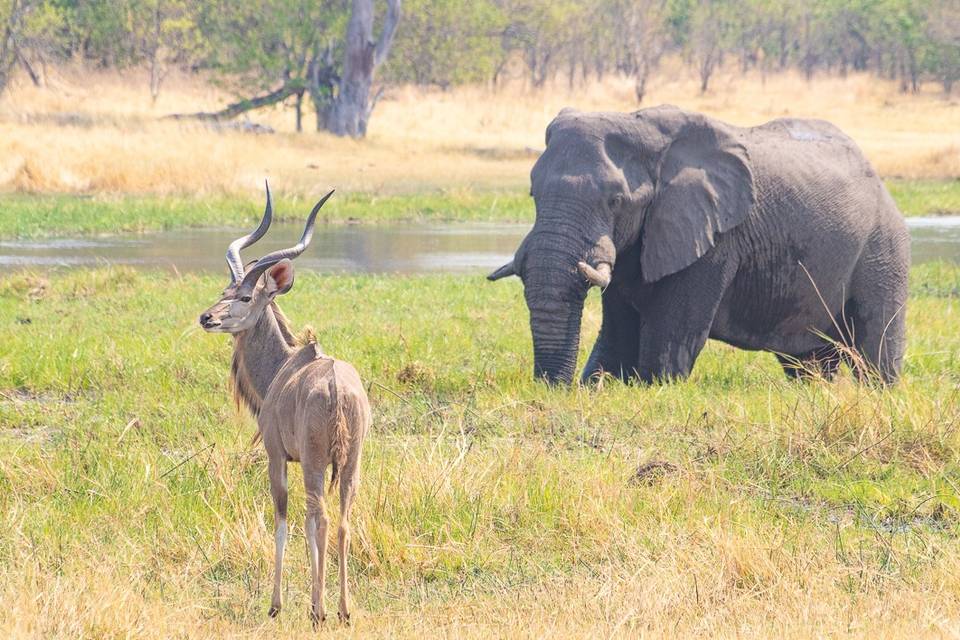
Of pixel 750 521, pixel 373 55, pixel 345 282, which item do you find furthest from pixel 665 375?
pixel 373 55

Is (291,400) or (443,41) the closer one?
(291,400)

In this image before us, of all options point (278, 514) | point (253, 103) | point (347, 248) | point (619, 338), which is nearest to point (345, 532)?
point (278, 514)

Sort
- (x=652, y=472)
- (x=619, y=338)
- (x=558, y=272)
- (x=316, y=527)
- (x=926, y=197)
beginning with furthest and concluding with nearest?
(x=926, y=197)
(x=619, y=338)
(x=558, y=272)
(x=652, y=472)
(x=316, y=527)

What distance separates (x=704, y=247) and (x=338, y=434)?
486cm

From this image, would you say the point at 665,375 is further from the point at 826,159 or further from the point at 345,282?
the point at 345,282

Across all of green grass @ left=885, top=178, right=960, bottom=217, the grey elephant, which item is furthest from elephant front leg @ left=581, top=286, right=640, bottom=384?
green grass @ left=885, top=178, right=960, bottom=217

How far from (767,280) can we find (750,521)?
360cm

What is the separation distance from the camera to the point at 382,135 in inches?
1671

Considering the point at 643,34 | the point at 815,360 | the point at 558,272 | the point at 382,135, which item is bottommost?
the point at 382,135

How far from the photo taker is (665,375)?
906 centimetres

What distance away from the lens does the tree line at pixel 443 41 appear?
41.2 meters

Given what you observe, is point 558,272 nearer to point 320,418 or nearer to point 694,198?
point 694,198

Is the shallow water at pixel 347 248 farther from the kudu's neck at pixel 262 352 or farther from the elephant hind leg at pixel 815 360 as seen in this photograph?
the kudu's neck at pixel 262 352

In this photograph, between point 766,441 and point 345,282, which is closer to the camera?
point 766,441
